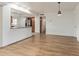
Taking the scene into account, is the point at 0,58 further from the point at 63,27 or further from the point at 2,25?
the point at 63,27

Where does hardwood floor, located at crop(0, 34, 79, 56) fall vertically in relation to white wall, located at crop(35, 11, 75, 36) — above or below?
below

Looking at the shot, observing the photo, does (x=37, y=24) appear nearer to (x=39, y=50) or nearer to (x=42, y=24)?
(x=42, y=24)

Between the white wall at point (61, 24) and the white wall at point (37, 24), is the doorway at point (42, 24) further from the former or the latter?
the white wall at point (61, 24)

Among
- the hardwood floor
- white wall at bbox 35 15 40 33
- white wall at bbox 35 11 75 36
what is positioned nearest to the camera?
the hardwood floor

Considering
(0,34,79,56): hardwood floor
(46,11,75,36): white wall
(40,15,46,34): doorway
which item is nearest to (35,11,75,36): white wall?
(46,11,75,36): white wall

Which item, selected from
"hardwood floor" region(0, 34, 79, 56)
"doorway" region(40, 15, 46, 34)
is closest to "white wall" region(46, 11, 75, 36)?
"doorway" region(40, 15, 46, 34)

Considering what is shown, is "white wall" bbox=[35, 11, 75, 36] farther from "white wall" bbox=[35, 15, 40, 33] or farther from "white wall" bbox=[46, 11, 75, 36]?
"white wall" bbox=[35, 15, 40, 33]

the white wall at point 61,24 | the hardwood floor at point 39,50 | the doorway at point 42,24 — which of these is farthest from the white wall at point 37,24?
the hardwood floor at point 39,50

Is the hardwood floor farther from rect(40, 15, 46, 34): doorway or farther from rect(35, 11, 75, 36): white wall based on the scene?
rect(40, 15, 46, 34): doorway

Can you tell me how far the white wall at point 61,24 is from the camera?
1198 centimetres

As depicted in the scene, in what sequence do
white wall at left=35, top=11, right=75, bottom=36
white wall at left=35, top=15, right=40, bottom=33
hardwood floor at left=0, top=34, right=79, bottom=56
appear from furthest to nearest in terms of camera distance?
white wall at left=35, top=15, right=40, bottom=33 < white wall at left=35, top=11, right=75, bottom=36 < hardwood floor at left=0, top=34, right=79, bottom=56

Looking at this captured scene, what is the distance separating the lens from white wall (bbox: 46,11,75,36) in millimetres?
11984

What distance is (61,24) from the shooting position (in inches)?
499

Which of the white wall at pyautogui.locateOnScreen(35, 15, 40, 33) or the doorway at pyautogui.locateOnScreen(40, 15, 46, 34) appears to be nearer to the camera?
the doorway at pyautogui.locateOnScreen(40, 15, 46, 34)
